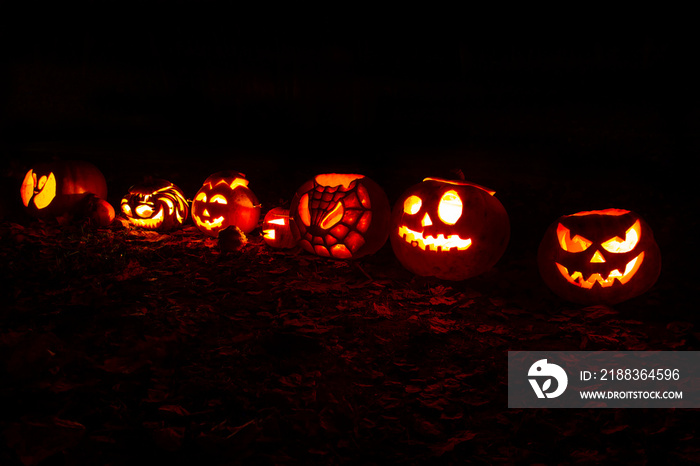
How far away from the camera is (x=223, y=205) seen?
5.20 metres

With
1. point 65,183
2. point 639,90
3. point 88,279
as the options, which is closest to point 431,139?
point 639,90

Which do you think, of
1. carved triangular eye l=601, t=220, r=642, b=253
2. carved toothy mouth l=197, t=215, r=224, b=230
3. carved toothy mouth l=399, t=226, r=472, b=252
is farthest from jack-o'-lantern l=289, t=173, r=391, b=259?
carved triangular eye l=601, t=220, r=642, b=253

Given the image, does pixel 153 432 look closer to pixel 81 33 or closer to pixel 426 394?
pixel 426 394

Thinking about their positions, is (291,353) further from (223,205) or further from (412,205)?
(223,205)

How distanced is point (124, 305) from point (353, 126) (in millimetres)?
6216

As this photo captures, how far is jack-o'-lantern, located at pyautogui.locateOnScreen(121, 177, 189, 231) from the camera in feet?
17.9

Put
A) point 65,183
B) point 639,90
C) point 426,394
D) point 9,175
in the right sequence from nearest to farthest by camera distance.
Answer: point 426,394, point 65,183, point 9,175, point 639,90

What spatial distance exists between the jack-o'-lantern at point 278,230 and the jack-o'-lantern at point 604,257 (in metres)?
2.48

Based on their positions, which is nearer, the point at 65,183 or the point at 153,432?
the point at 153,432

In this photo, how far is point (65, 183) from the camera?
5.68 meters

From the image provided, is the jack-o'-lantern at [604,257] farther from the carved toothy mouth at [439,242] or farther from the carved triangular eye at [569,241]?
the carved toothy mouth at [439,242]
